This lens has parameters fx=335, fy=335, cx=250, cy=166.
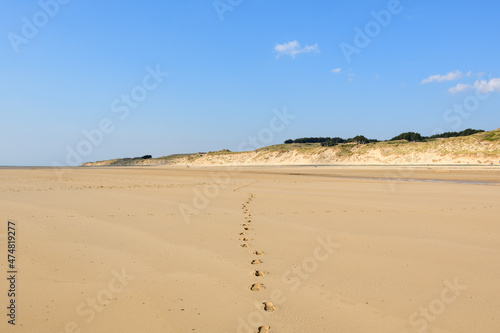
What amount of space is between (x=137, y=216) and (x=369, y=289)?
5.94 metres

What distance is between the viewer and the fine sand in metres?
3.11

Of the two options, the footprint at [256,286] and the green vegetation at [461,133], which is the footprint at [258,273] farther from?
the green vegetation at [461,133]

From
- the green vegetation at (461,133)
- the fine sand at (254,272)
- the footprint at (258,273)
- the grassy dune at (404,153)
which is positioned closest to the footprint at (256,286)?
the fine sand at (254,272)

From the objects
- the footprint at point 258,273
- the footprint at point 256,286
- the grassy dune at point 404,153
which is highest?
the grassy dune at point 404,153

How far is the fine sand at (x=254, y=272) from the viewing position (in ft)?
10.2

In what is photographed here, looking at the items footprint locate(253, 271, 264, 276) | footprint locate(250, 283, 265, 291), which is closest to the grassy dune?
footprint locate(253, 271, 264, 276)

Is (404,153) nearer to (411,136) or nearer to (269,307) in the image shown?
(411,136)

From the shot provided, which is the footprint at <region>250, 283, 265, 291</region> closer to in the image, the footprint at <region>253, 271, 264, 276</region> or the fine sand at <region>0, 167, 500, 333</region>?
the fine sand at <region>0, 167, 500, 333</region>

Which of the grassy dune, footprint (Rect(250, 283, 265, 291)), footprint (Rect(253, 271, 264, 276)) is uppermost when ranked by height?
the grassy dune

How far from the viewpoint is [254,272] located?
4.32m

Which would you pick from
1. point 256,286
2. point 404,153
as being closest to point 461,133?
point 404,153

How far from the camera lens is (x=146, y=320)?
3084 millimetres

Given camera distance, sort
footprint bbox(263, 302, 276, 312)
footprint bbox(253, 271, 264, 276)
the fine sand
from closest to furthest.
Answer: the fine sand → footprint bbox(263, 302, 276, 312) → footprint bbox(253, 271, 264, 276)

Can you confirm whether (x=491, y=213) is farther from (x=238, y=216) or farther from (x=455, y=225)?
(x=238, y=216)
